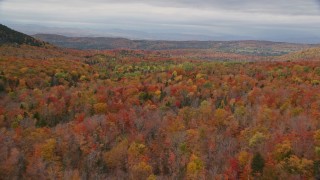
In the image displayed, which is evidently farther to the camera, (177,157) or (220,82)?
(220,82)

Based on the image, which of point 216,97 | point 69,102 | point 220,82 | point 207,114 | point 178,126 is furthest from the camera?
point 220,82

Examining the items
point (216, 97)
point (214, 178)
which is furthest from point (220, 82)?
point (214, 178)

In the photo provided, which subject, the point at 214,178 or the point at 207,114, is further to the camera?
the point at 207,114

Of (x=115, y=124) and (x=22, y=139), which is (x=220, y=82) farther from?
(x=22, y=139)

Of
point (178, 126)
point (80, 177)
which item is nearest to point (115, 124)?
point (178, 126)

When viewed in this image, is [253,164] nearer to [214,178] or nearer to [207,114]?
[214,178]

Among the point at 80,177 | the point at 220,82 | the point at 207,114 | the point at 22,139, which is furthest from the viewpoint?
the point at 220,82

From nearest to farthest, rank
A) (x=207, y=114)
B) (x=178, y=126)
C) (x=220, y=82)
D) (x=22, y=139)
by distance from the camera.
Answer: (x=22, y=139) → (x=178, y=126) → (x=207, y=114) → (x=220, y=82)
